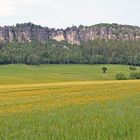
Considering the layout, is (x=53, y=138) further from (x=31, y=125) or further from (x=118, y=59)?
(x=118, y=59)

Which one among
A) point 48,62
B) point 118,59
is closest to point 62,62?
point 48,62

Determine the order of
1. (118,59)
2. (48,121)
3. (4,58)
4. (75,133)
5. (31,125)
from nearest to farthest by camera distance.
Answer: (75,133) < (31,125) < (48,121) < (4,58) < (118,59)

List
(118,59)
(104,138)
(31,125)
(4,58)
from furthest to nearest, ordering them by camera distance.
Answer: (118,59) < (4,58) < (31,125) < (104,138)

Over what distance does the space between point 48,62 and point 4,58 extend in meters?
21.5

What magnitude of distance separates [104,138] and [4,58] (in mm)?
152545

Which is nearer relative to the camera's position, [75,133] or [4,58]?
[75,133]

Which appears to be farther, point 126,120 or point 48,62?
point 48,62

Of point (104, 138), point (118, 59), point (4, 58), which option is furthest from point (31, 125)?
point (118, 59)

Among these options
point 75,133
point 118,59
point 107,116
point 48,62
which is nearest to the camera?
point 75,133

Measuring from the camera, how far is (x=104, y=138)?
12.5 metres

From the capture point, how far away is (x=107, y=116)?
60.5ft

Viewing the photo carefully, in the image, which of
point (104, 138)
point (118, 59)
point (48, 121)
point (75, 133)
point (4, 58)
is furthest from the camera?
point (118, 59)

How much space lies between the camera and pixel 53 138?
41.3 ft

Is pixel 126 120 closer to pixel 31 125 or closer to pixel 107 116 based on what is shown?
pixel 107 116
